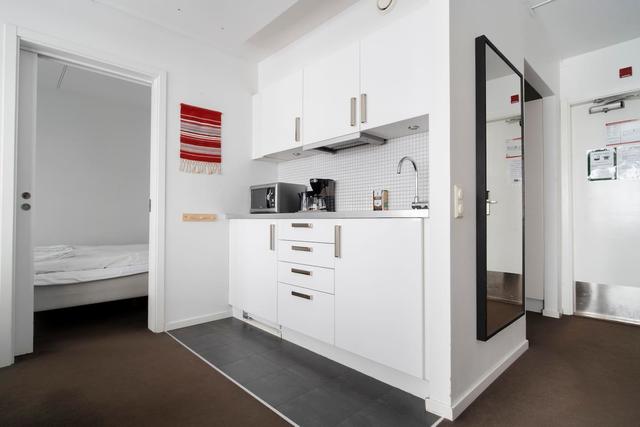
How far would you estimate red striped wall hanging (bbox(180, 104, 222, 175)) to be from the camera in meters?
2.96

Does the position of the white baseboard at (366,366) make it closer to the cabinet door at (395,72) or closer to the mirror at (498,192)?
the mirror at (498,192)

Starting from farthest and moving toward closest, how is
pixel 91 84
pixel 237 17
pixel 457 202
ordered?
pixel 91 84 → pixel 237 17 → pixel 457 202

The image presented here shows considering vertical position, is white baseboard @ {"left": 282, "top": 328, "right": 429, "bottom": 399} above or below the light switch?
below

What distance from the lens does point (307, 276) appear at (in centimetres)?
229

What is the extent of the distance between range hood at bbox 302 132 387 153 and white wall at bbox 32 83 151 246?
3011 mm

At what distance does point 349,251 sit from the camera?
200 centimetres

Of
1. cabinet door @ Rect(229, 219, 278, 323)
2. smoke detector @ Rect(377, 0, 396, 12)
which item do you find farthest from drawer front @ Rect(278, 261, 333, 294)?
smoke detector @ Rect(377, 0, 396, 12)

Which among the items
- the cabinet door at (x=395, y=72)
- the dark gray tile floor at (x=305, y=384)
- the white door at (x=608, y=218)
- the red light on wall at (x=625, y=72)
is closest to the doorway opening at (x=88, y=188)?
the dark gray tile floor at (x=305, y=384)

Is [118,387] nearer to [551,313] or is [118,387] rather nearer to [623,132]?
[551,313]

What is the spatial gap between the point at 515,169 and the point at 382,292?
126 centimetres

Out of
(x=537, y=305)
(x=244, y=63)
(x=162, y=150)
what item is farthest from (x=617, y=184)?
(x=162, y=150)

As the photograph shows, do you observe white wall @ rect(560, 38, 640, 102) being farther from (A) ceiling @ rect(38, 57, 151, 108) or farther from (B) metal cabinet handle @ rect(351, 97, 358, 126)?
(A) ceiling @ rect(38, 57, 151, 108)

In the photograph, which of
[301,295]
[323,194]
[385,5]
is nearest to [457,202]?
[301,295]

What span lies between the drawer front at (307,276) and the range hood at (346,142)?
1.00 meters
